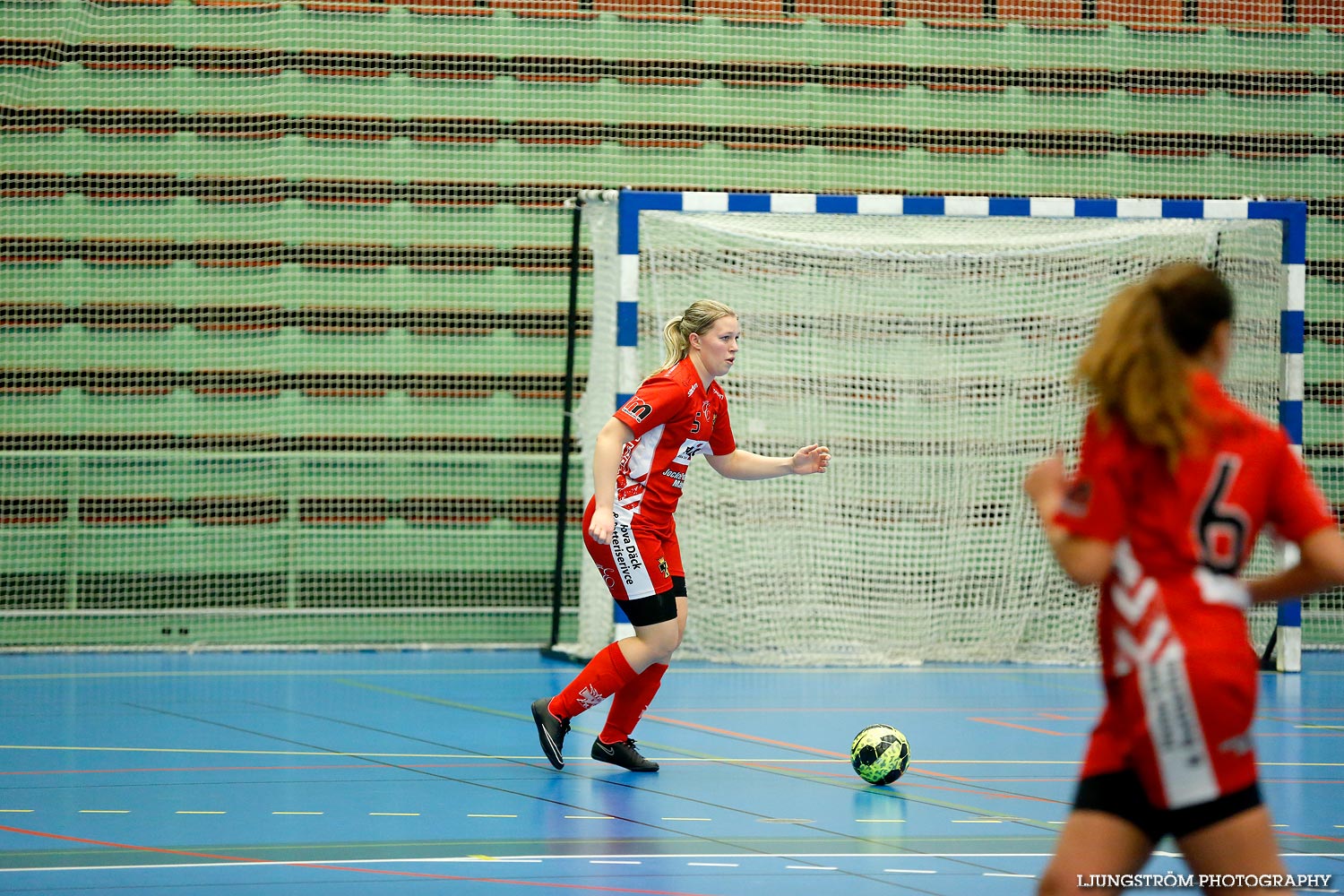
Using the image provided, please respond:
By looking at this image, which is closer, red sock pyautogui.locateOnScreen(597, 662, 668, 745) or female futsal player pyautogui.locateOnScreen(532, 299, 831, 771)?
female futsal player pyautogui.locateOnScreen(532, 299, 831, 771)

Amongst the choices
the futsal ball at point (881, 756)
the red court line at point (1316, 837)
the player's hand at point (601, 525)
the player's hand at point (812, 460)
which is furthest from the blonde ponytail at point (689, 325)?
the red court line at point (1316, 837)

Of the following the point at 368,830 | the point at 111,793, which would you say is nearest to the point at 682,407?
the point at 368,830

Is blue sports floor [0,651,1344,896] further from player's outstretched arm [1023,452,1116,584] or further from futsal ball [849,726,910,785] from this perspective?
player's outstretched arm [1023,452,1116,584]

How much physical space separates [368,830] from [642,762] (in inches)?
55.7

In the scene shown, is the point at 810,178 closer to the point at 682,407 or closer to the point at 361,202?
the point at 361,202

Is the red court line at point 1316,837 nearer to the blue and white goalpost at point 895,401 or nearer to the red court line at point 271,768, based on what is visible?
the red court line at point 271,768

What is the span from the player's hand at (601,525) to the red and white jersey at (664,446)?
1.68 ft

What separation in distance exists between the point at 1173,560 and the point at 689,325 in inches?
147

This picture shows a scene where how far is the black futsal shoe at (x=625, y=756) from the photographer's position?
598cm

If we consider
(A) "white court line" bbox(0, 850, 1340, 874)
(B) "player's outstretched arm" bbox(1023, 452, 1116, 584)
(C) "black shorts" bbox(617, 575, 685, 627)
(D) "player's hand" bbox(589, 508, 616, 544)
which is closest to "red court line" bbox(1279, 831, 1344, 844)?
(A) "white court line" bbox(0, 850, 1340, 874)

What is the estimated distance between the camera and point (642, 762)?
599cm

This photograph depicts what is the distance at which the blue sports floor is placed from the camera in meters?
4.29

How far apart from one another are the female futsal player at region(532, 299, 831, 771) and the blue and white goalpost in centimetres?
405

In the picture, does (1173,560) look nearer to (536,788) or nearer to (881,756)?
(881,756)
